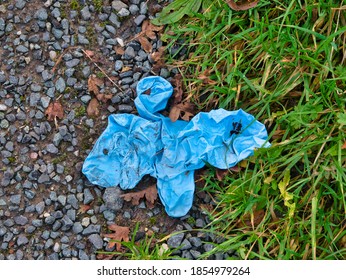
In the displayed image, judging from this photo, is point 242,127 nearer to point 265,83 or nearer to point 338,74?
point 265,83

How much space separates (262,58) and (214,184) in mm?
810

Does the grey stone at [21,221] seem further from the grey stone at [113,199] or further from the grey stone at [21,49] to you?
the grey stone at [21,49]

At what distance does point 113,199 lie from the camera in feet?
10.8

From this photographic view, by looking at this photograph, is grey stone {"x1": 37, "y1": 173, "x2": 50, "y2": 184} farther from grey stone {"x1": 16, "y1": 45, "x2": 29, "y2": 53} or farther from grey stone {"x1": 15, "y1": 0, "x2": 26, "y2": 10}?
grey stone {"x1": 15, "y1": 0, "x2": 26, "y2": 10}

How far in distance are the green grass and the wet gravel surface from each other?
235mm

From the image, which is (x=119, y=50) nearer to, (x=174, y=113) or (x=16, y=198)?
(x=174, y=113)

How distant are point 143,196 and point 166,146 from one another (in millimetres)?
337

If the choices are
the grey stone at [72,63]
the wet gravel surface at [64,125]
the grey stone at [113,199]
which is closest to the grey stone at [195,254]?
the wet gravel surface at [64,125]

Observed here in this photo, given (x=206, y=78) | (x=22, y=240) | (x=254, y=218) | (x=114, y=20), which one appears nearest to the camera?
(x=254, y=218)

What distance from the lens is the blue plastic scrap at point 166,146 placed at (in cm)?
325

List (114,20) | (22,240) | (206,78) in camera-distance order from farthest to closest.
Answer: (114,20)
(206,78)
(22,240)

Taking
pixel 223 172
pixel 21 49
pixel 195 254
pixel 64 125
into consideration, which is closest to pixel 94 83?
pixel 64 125

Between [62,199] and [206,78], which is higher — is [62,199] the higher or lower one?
the lower one

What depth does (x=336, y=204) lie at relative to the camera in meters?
3.04
